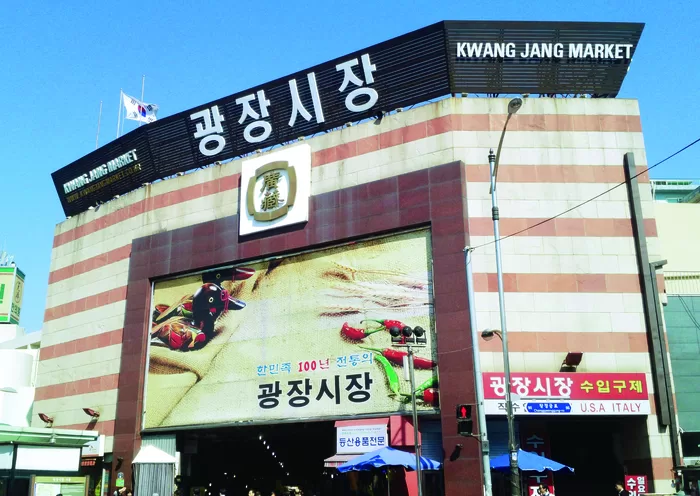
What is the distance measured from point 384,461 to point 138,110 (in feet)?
94.9

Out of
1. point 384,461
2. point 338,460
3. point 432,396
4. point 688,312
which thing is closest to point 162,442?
point 338,460

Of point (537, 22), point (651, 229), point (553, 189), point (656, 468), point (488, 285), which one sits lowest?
point (656, 468)

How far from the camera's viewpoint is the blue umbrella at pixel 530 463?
25.6 meters

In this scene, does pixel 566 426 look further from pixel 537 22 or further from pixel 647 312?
pixel 537 22

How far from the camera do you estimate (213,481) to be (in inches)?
1581

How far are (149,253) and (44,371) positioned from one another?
10716mm

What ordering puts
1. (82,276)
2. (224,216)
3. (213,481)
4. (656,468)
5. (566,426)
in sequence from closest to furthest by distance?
(656,468) < (566,426) < (224,216) < (213,481) < (82,276)

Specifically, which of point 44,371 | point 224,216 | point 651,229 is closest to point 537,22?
point 651,229

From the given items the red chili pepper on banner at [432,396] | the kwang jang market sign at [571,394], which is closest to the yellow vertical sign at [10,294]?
the red chili pepper on banner at [432,396]

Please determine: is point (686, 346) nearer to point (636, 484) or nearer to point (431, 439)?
point (636, 484)

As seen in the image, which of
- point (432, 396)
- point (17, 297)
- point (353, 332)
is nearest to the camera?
point (432, 396)

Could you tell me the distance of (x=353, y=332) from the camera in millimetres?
31562

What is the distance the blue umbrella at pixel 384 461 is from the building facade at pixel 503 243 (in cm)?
135

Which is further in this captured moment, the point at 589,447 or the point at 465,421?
the point at 589,447
